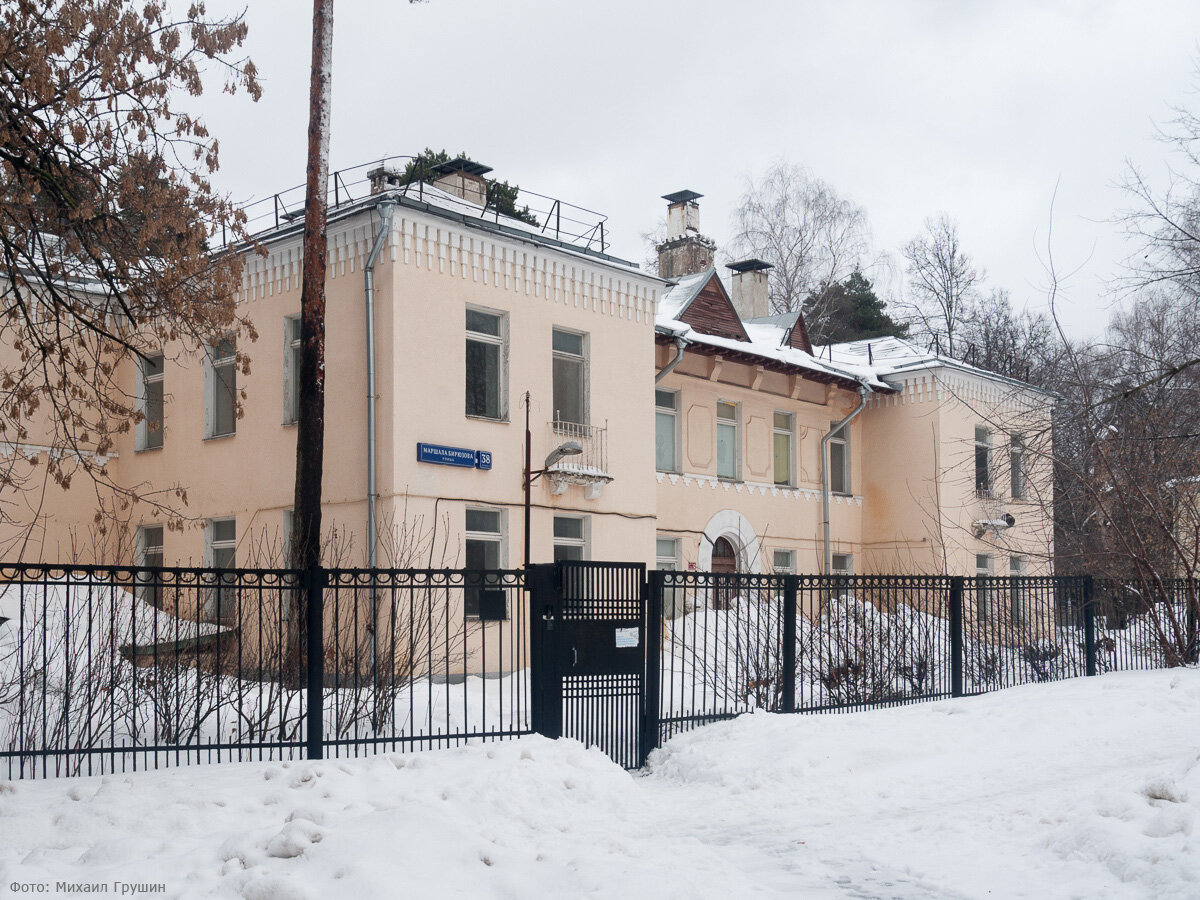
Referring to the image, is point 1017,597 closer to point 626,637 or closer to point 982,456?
point 626,637

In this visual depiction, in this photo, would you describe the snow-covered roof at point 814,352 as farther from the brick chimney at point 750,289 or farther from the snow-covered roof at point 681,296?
the brick chimney at point 750,289

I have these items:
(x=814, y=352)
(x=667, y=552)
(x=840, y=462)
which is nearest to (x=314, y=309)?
(x=667, y=552)

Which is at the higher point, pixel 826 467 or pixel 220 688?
pixel 826 467

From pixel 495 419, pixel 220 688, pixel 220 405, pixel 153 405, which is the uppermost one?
pixel 153 405

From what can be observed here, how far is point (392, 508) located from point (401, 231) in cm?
396

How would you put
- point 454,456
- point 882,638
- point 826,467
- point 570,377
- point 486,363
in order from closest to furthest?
point 882,638, point 454,456, point 486,363, point 570,377, point 826,467

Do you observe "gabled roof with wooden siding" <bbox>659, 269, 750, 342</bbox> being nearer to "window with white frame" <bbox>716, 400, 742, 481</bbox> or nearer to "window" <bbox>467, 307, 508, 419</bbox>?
"window with white frame" <bbox>716, 400, 742, 481</bbox>

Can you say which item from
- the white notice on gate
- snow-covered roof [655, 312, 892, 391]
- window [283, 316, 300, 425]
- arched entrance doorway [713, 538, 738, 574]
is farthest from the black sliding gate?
arched entrance doorway [713, 538, 738, 574]

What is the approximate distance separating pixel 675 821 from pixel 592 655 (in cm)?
214

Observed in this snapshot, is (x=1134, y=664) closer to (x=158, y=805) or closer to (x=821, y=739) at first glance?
(x=821, y=739)

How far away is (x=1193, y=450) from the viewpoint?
59.0 ft

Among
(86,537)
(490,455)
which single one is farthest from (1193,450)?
(86,537)

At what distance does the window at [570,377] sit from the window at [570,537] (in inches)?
62.5

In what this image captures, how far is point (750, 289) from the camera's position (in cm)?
2997
